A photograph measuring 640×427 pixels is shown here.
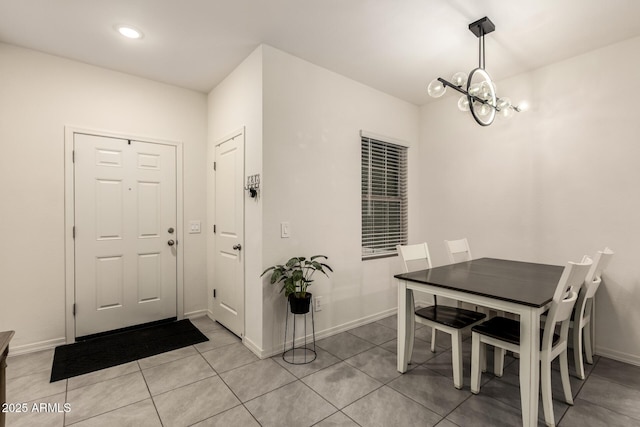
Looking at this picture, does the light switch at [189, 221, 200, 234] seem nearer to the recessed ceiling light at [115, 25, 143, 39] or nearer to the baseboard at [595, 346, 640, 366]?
the recessed ceiling light at [115, 25, 143, 39]

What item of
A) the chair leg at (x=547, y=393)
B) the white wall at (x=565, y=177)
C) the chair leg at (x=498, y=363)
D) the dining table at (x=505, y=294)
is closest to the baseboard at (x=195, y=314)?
the dining table at (x=505, y=294)

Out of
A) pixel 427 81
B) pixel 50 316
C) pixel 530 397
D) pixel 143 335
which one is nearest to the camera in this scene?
pixel 530 397

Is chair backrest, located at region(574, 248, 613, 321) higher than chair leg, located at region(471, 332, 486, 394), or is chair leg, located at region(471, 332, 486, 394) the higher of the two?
chair backrest, located at region(574, 248, 613, 321)

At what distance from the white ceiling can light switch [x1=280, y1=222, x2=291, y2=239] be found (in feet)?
5.22

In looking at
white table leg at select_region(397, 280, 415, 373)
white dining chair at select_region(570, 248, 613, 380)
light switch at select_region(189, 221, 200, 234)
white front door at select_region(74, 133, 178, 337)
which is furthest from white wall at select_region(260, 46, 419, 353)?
white dining chair at select_region(570, 248, 613, 380)

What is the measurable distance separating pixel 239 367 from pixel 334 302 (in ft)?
3.64

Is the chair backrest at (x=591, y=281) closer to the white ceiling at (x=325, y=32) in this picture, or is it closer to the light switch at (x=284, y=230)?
the white ceiling at (x=325, y=32)

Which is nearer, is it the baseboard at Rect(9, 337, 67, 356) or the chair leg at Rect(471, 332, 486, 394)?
the chair leg at Rect(471, 332, 486, 394)

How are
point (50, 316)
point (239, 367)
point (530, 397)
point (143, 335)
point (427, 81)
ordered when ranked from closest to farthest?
point (530, 397)
point (239, 367)
point (50, 316)
point (143, 335)
point (427, 81)

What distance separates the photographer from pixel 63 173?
2.95 metres

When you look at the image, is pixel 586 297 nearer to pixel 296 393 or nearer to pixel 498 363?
Answer: pixel 498 363

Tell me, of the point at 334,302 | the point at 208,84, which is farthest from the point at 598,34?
the point at 208,84

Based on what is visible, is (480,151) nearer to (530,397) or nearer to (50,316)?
(530,397)

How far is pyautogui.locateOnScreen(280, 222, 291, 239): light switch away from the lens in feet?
Result: 9.28
